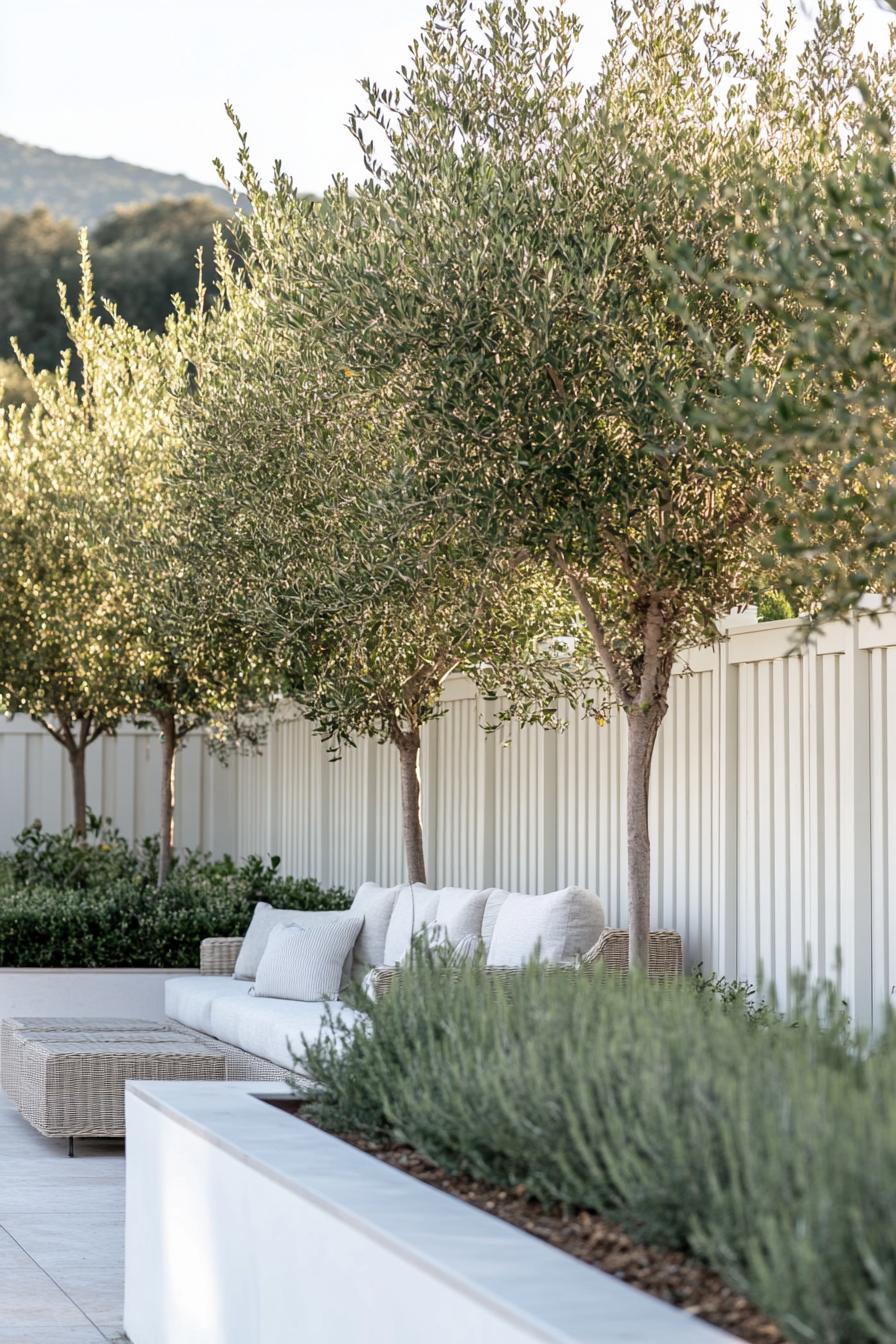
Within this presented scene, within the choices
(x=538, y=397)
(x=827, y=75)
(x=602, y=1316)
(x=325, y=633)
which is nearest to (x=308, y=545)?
(x=325, y=633)

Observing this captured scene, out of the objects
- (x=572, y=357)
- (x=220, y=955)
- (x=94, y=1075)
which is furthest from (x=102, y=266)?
(x=572, y=357)

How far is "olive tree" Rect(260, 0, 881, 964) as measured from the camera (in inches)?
230

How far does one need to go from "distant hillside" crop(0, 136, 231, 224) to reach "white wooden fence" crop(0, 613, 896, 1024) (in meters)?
46.5

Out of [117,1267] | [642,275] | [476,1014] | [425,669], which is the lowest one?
[117,1267]

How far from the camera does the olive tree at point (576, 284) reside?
5.85 metres

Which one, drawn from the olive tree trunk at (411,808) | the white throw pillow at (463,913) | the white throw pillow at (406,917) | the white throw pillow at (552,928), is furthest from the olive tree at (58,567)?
the white throw pillow at (552,928)

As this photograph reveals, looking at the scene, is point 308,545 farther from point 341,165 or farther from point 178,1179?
point 178,1179

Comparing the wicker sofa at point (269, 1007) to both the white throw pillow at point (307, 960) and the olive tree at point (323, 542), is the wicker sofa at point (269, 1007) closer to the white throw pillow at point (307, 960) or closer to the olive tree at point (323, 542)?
the white throw pillow at point (307, 960)

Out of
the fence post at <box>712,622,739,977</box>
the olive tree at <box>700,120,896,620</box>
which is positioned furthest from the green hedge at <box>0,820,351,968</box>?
the olive tree at <box>700,120,896,620</box>

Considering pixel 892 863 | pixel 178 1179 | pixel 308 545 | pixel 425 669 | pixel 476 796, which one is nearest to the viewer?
pixel 178 1179

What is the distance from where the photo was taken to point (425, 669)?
30.1 ft

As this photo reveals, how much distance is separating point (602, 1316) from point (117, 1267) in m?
3.52

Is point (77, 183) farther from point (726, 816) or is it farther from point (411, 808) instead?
point (726, 816)

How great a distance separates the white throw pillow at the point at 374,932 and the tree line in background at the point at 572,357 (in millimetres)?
1640
